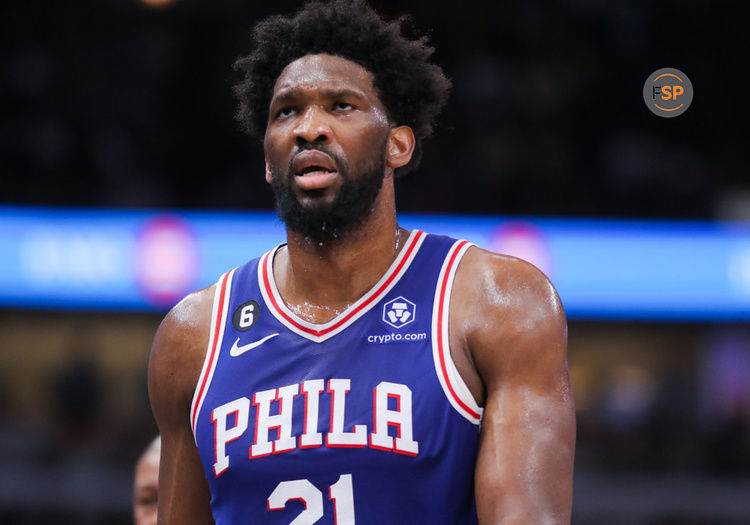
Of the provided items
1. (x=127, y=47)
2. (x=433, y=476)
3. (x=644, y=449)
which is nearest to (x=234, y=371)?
(x=433, y=476)

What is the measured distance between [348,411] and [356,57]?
1.06 metres

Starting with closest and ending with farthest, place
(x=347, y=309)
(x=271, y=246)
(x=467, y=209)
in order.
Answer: (x=347, y=309) < (x=271, y=246) < (x=467, y=209)

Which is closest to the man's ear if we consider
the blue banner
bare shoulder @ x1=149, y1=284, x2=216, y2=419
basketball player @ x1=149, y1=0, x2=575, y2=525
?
basketball player @ x1=149, y1=0, x2=575, y2=525

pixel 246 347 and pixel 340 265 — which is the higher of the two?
pixel 340 265

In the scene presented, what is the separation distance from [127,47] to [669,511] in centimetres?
808

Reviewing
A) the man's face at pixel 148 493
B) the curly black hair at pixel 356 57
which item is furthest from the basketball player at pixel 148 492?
the curly black hair at pixel 356 57

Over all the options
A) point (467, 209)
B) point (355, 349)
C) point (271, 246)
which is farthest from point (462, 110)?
point (355, 349)

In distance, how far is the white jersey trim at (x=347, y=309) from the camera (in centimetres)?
299

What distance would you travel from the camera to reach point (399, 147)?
317 cm

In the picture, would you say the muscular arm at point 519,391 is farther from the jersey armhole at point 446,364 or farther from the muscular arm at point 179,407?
the muscular arm at point 179,407

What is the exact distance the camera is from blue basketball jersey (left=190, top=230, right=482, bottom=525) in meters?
2.75

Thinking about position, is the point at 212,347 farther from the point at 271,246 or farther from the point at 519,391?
the point at 271,246

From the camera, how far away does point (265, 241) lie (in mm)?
10109

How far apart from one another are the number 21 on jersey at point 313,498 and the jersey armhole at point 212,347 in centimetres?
35
